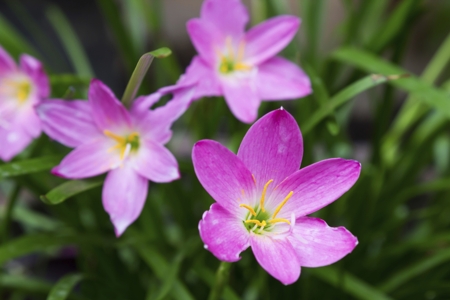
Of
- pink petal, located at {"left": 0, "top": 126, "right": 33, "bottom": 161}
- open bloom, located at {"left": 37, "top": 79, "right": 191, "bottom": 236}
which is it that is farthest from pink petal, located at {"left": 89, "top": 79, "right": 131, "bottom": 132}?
pink petal, located at {"left": 0, "top": 126, "right": 33, "bottom": 161}

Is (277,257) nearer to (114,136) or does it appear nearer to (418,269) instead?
(114,136)

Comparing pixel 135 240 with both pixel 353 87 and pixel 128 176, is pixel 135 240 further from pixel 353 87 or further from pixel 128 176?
pixel 353 87

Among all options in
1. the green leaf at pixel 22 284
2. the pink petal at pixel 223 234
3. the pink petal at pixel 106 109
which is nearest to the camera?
the pink petal at pixel 223 234

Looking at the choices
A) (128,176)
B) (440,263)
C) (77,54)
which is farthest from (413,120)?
(77,54)

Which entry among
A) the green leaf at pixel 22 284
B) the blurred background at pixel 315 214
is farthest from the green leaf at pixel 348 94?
the green leaf at pixel 22 284

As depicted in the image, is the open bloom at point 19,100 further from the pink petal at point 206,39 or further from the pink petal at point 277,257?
the pink petal at point 277,257

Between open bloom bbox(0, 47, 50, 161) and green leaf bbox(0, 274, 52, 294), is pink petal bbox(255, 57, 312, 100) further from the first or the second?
green leaf bbox(0, 274, 52, 294)
